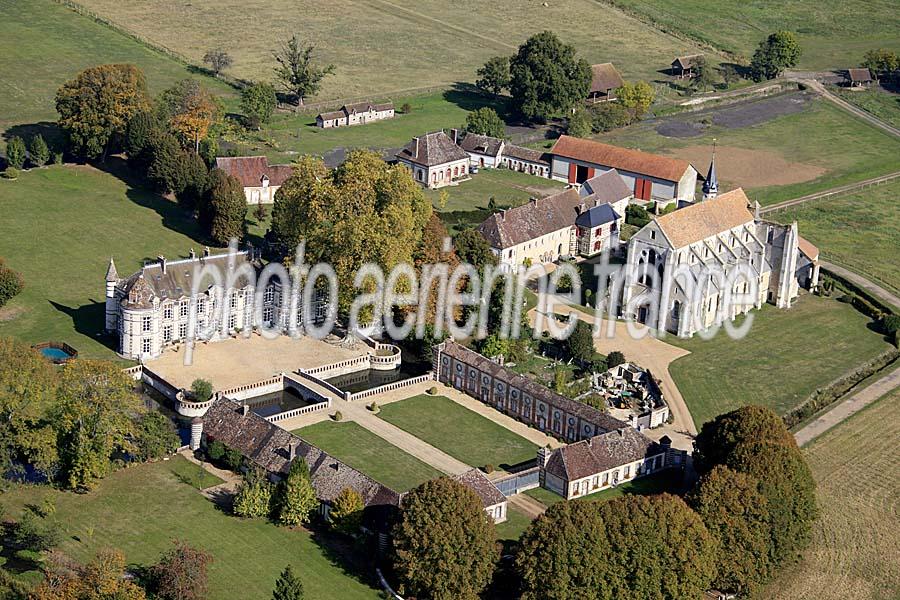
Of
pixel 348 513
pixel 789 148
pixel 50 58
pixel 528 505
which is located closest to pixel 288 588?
pixel 348 513

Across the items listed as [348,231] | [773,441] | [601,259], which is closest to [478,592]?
[773,441]

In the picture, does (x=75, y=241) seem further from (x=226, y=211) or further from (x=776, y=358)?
(x=776, y=358)

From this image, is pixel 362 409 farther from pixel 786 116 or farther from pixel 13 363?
pixel 786 116

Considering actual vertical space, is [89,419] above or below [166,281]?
below

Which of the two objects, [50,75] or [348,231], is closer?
[348,231]

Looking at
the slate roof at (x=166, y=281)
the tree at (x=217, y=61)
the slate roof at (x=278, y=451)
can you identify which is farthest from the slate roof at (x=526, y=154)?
the slate roof at (x=278, y=451)

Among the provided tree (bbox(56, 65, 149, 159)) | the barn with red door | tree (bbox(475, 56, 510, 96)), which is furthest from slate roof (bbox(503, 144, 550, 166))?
tree (bbox(56, 65, 149, 159))

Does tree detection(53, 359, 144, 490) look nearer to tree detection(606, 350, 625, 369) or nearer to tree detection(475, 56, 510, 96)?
tree detection(606, 350, 625, 369)
